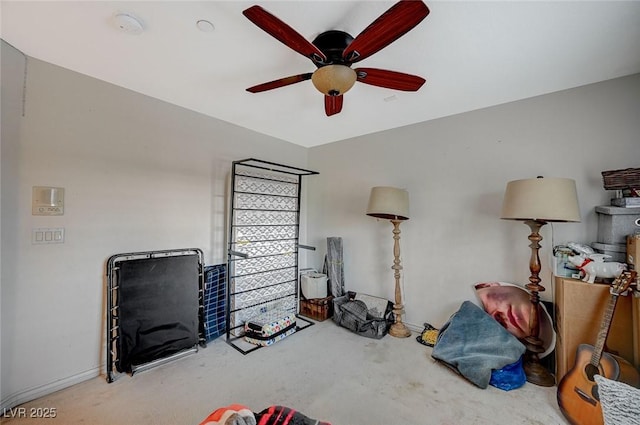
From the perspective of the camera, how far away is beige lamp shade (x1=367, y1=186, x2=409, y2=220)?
273 centimetres

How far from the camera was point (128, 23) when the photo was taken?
1516 mm

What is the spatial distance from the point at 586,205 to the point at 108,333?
13.6 ft

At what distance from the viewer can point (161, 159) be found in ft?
8.24

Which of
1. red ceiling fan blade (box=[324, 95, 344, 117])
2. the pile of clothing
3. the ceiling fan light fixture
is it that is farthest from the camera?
red ceiling fan blade (box=[324, 95, 344, 117])

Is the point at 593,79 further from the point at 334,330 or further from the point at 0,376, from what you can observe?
the point at 0,376

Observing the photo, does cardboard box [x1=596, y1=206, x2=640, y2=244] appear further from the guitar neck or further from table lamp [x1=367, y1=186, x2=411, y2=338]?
table lamp [x1=367, y1=186, x2=411, y2=338]

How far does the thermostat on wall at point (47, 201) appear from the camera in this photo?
1.87 m

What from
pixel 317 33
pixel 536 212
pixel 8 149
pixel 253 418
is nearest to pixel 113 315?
pixel 8 149

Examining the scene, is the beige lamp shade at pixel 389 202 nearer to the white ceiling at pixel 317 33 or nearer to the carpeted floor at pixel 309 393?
the white ceiling at pixel 317 33

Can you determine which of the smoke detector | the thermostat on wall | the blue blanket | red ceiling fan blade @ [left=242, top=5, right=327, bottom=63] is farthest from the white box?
the smoke detector

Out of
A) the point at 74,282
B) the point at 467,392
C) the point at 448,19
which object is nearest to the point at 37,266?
the point at 74,282

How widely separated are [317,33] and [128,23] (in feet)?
3.71

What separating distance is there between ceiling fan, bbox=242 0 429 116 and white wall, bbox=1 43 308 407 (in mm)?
1388

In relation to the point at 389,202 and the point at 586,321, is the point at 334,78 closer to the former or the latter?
the point at 389,202
